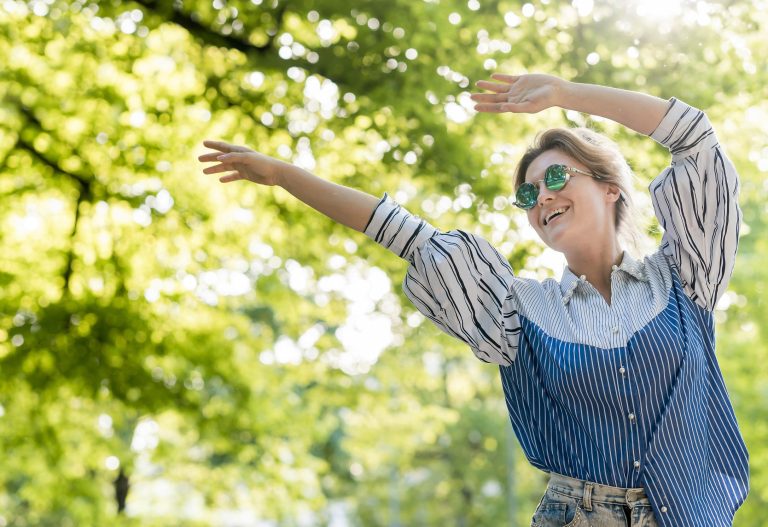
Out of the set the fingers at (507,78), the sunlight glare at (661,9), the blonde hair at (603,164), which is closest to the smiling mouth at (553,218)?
the blonde hair at (603,164)

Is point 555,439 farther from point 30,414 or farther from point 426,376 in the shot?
point 426,376

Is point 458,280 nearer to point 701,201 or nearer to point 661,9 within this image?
point 701,201

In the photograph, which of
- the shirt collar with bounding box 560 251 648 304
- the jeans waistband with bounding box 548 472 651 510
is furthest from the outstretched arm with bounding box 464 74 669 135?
the jeans waistband with bounding box 548 472 651 510

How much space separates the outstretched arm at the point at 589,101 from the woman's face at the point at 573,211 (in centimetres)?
24

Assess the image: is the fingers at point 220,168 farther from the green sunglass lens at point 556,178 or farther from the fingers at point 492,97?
the green sunglass lens at point 556,178

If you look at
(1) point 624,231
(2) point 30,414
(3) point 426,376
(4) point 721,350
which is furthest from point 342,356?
(1) point 624,231

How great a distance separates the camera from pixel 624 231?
248 centimetres

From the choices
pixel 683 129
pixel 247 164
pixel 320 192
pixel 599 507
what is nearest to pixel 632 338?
pixel 599 507

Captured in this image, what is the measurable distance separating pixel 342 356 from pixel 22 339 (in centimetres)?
386

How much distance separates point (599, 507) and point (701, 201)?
0.68 metres

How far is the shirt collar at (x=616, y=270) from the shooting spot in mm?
2305

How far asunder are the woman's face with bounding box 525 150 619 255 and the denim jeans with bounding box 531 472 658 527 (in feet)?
1.82

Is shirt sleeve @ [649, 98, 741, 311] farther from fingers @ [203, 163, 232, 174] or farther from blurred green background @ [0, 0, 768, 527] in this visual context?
blurred green background @ [0, 0, 768, 527]

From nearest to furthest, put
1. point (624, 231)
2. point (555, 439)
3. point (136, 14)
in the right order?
point (555, 439) < point (624, 231) < point (136, 14)
